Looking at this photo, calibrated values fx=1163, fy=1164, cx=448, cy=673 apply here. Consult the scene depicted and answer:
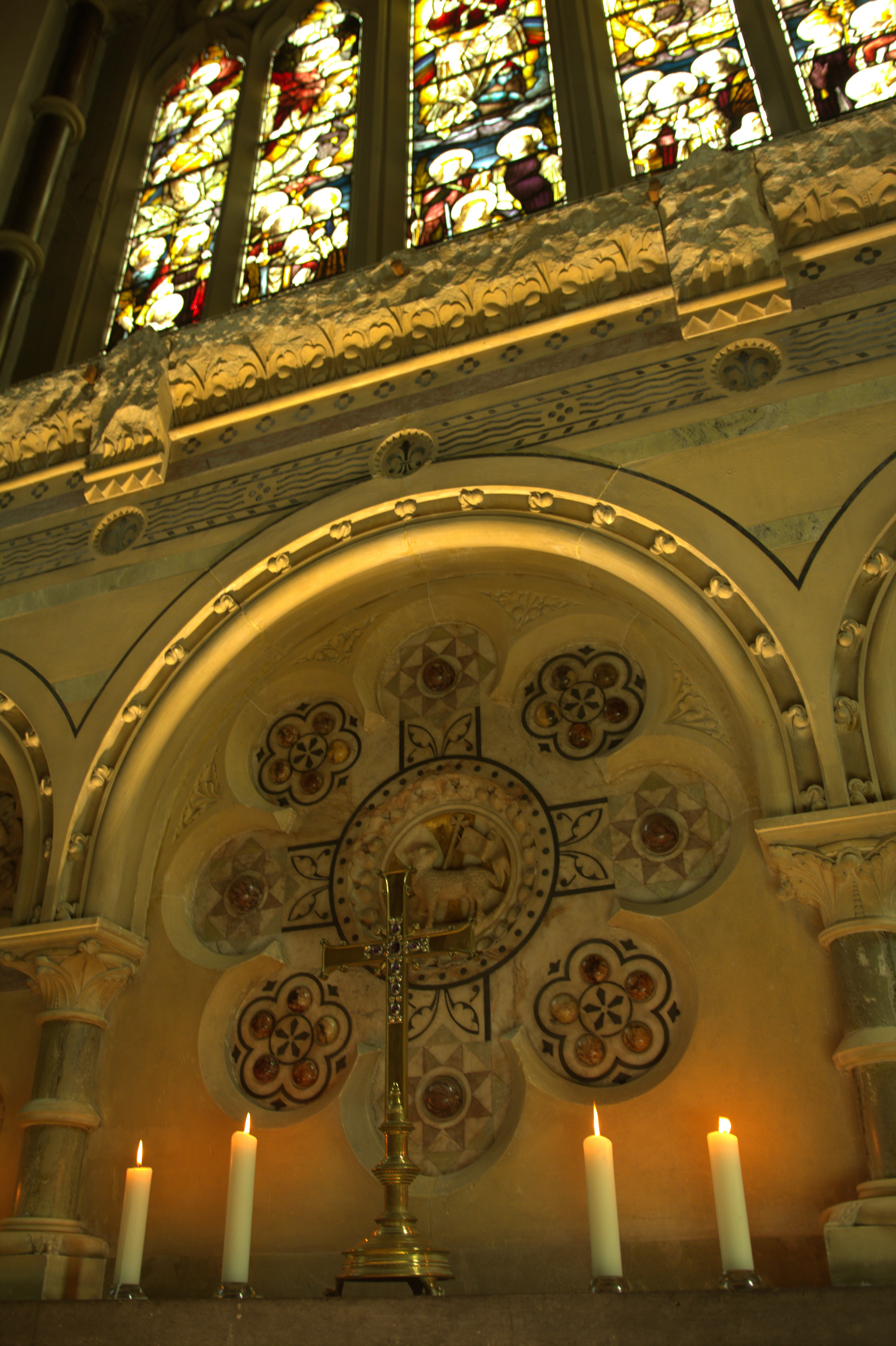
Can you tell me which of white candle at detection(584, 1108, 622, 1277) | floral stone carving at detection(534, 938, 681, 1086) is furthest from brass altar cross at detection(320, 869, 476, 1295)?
white candle at detection(584, 1108, 622, 1277)

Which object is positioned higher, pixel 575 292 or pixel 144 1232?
pixel 575 292

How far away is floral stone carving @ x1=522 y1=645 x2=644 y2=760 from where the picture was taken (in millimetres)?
4371

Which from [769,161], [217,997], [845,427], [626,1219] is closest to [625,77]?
[769,161]

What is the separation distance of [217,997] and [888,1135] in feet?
7.94

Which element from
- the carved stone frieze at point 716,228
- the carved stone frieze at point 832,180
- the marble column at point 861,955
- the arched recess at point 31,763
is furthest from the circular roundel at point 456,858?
A: the carved stone frieze at point 832,180

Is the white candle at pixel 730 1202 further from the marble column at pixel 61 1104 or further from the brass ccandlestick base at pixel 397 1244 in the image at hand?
the marble column at pixel 61 1104

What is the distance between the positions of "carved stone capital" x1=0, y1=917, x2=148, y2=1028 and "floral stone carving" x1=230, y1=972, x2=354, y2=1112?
540 mm

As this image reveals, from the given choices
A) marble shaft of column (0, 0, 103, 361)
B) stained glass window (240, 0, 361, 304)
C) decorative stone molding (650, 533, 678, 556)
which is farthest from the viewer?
marble shaft of column (0, 0, 103, 361)

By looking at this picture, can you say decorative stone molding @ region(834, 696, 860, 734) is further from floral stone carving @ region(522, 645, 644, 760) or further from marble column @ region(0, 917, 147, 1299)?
marble column @ region(0, 917, 147, 1299)

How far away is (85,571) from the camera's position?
17.3 feet

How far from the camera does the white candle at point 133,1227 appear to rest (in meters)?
3.56

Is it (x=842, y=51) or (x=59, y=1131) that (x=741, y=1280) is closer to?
(x=59, y=1131)

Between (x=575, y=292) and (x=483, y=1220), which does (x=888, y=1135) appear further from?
(x=575, y=292)

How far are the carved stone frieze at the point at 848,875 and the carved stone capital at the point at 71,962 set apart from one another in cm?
249
